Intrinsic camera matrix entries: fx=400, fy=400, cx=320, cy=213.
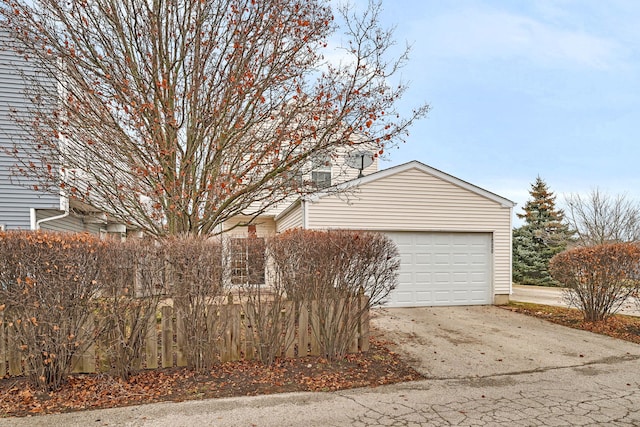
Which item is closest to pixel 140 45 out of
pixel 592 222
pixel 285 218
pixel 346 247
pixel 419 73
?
pixel 346 247

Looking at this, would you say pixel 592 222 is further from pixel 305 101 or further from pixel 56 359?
pixel 56 359

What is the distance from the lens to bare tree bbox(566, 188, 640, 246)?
70.7ft

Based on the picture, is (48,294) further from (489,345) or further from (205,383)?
(489,345)

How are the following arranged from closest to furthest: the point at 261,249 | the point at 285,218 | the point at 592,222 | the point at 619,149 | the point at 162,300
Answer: the point at 162,300 → the point at 261,249 → the point at 285,218 → the point at 619,149 → the point at 592,222

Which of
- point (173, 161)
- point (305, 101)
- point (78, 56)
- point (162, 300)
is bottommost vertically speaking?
point (162, 300)

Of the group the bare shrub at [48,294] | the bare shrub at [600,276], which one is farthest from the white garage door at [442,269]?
the bare shrub at [48,294]

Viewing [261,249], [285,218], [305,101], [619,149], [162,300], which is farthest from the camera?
[619,149]

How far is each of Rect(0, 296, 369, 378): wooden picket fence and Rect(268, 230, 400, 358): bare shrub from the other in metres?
0.06

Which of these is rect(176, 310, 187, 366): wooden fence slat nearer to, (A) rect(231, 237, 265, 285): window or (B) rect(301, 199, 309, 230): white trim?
(A) rect(231, 237, 265, 285): window

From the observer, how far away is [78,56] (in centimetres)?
595

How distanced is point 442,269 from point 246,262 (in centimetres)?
722

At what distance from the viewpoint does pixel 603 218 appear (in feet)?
73.7

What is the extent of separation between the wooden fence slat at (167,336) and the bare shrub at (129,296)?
0.48ft

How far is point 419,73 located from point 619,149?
1473cm
